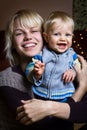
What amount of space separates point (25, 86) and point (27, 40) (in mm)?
244

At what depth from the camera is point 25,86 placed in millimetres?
1571

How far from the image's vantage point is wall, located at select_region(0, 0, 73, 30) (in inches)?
199

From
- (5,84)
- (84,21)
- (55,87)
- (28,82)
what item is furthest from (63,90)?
(84,21)

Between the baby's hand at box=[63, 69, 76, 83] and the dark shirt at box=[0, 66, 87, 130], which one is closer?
the dark shirt at box=[0, 66, 87, 130]

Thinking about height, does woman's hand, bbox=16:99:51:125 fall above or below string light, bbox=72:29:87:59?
above

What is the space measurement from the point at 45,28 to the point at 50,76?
26cm

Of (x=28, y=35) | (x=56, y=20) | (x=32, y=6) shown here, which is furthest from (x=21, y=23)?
(x=32, y=6)

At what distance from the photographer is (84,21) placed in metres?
5.19

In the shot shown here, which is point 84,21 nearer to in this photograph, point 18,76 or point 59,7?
point 59,7

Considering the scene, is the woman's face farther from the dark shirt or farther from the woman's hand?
the woman's hand

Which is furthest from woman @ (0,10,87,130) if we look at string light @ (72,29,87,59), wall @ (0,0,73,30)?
wall @ (0,0,73,30)

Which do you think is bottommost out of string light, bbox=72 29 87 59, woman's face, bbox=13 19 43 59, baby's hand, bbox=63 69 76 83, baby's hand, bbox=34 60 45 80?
string light, bbox=72 29 87 59

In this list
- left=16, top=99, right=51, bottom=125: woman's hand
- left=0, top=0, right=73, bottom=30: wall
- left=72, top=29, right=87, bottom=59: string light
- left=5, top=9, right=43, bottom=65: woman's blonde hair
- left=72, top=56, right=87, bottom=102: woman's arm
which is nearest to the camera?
left=16, top=99, right=51, bottom=125: woman's hand

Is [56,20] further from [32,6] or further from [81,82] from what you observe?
[32,6]
